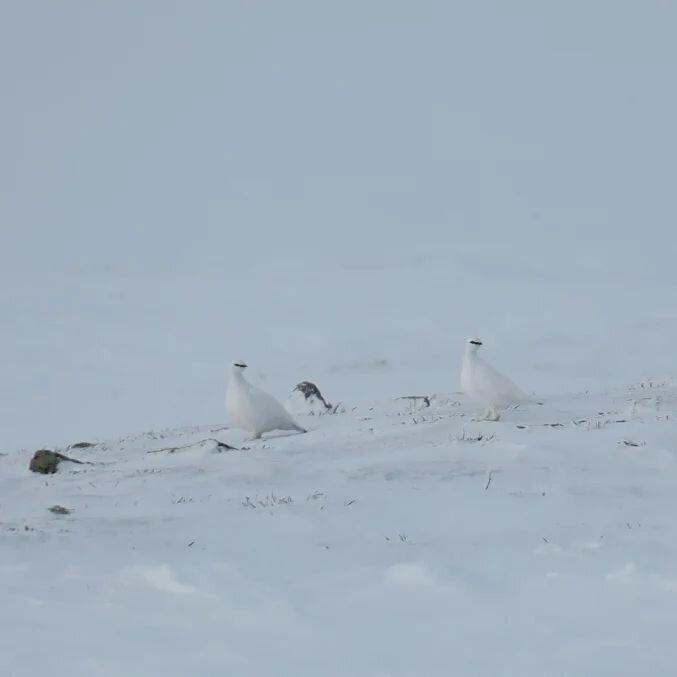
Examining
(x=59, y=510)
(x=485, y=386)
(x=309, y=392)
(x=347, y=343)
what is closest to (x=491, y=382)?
(x=485, y=386)

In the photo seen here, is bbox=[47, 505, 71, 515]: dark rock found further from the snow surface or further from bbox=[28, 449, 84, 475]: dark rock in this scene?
bbox=[28, 449, 84, 475]: dark rock

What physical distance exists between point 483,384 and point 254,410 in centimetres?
282

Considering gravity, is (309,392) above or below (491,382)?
below

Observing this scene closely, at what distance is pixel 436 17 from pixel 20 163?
73.1 meters

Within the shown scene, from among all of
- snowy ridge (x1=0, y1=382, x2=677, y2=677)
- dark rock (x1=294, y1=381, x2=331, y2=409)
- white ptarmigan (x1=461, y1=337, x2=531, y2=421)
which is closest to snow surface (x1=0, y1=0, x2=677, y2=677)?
snowy ridge (x1=0, y1=382, x2=677, y2=677)

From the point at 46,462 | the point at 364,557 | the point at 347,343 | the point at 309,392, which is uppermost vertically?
the point at 347,343

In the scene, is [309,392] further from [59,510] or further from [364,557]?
A: [364,557]

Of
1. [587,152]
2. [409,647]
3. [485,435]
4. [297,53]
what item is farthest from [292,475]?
[297,53]

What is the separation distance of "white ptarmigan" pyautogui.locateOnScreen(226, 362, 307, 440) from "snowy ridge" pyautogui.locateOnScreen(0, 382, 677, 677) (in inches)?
68.9

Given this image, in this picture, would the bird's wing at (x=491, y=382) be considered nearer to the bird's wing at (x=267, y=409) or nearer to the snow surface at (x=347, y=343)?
the snow surface at (x=347, y=343)

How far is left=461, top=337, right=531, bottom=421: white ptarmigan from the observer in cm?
1722

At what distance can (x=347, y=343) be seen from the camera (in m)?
50.4

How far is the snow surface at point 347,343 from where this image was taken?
9.84 m

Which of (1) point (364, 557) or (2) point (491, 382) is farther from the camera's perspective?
(2) point (491, 382)
